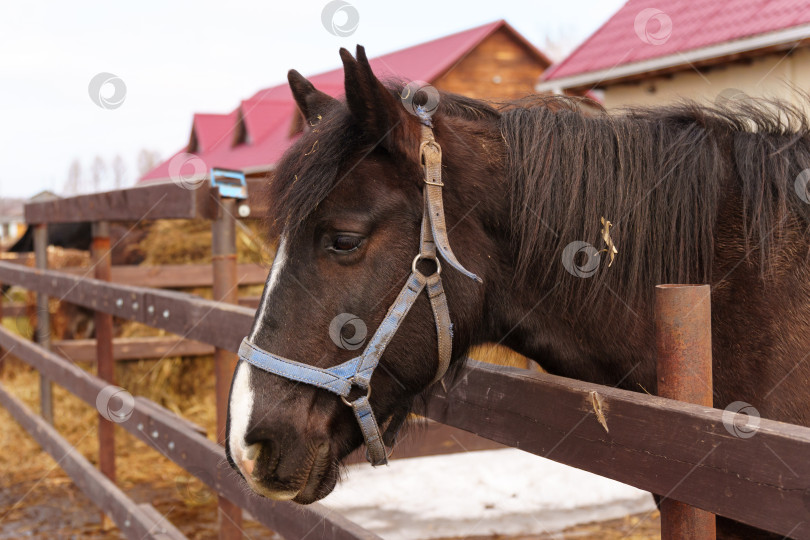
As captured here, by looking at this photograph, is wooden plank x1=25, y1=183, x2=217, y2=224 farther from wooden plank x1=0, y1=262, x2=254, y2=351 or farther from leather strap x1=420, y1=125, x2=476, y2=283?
leather strap x1=420, y1=125, x2=476, y2=283

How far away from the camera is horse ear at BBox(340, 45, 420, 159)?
65.2 inches

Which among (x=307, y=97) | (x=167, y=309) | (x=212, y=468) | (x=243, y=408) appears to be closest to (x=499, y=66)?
(x=167, y=309)

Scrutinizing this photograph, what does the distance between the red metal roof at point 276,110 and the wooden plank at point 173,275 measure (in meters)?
9.25

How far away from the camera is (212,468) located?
9.71 ft

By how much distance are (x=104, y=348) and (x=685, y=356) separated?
443 cm

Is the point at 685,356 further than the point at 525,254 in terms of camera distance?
No

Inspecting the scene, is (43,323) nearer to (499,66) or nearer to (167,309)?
(167,309)

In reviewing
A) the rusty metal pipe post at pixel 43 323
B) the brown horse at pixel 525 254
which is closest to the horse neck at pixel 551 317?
the brown horse at pixel 525 254

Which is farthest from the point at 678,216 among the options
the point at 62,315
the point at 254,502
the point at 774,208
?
the point at 62,315

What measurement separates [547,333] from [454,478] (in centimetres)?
335

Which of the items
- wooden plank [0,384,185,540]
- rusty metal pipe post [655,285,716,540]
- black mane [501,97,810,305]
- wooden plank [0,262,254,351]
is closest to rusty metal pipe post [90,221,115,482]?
wooden plank [0,384,185,540]

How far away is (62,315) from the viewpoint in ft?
23.9

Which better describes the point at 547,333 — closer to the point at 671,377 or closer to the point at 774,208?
the point at 671,377

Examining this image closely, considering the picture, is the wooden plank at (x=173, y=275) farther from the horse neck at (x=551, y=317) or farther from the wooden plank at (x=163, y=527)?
the horse neck at (x=551, y=317)
